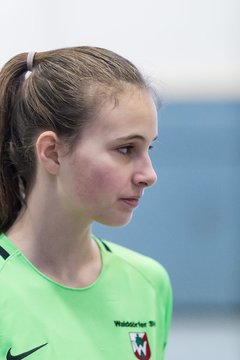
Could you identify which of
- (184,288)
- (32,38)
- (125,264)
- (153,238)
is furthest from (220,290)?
(125,264)

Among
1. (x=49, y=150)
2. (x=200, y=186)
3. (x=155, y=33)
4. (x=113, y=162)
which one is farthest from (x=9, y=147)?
(x=200, y=186)

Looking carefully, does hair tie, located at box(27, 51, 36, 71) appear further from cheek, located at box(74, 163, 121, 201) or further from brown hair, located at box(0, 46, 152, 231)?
cheek, located at box(74, 163, 121, 201)

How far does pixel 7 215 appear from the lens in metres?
1.30

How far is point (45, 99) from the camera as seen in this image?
125 cm

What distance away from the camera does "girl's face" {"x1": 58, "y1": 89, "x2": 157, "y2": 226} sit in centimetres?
121

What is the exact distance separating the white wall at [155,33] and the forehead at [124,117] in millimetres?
1522

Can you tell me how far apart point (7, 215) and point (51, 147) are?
150 millimetres

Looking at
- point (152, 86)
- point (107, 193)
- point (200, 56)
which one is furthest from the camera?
point (200, 56)

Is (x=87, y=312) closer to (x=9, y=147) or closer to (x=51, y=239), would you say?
(x=51, y=239)

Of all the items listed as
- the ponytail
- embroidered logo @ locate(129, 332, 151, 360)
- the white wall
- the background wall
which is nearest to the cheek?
the ponytail

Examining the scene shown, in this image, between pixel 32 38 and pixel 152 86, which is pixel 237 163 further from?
pixel 152 86

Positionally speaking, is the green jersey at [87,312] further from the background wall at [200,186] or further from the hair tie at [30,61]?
the background wall at [200,186]

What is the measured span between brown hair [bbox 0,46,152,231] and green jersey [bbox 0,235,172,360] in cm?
11

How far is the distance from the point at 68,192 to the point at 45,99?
0.15 meters
